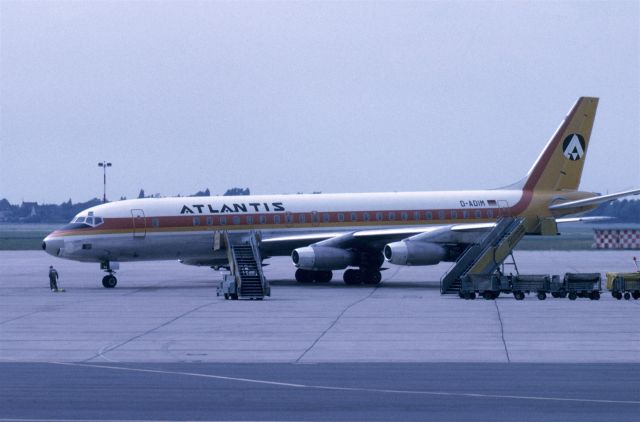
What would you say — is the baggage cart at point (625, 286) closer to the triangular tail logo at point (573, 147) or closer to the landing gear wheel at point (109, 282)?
the triangular tail logo at point (573, 147)

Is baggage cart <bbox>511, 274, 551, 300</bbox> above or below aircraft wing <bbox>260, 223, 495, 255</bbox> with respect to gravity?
below

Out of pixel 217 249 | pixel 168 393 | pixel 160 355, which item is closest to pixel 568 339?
pixel 160 355

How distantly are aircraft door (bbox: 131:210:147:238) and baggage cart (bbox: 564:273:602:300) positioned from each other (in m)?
17.5

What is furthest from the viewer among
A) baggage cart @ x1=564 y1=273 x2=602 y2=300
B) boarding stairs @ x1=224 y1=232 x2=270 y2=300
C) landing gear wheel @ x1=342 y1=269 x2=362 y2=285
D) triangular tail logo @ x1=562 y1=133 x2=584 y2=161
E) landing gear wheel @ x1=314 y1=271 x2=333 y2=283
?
triangular tail logo @ x1=562 y1=133 x2=584 y2=161

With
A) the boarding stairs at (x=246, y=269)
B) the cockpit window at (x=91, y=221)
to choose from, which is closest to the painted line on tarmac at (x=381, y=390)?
the boarding stairs at (x=246, y=269)

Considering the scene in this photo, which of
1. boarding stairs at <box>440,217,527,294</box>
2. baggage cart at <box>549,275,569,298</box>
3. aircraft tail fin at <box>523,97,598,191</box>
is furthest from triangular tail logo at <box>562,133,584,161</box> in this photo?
baggage cart at <box>549,275,569,298</box>

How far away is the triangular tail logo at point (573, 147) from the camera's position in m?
51.6

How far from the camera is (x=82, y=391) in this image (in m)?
18.1

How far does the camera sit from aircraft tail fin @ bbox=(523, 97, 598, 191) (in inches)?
2003

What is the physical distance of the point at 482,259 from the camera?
39.5 m

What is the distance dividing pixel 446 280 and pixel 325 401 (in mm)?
22820

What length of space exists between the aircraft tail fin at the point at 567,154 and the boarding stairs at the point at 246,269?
13880mm

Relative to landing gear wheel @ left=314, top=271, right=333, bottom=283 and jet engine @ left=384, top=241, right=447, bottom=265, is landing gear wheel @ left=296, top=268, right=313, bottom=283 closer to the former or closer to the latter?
landing gear wheel @ left=314, top=271, right=333, bottom=283

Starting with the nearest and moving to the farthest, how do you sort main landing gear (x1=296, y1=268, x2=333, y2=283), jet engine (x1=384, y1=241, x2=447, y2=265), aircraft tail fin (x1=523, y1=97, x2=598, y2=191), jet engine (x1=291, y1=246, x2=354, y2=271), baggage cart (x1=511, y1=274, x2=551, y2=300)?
baggage cart (x1=511, y1=274, x2=551, y2=300), jet engine (x1=384, y1=241, x2=447, y2=265), jet engine (x1=291, y1=246, x2=354, y2=271), main landing gear (x1=296, y1=268, x2=333, y2=283), aircraft tail fin (x1=523, y1=97, x2=598, y2=191)
